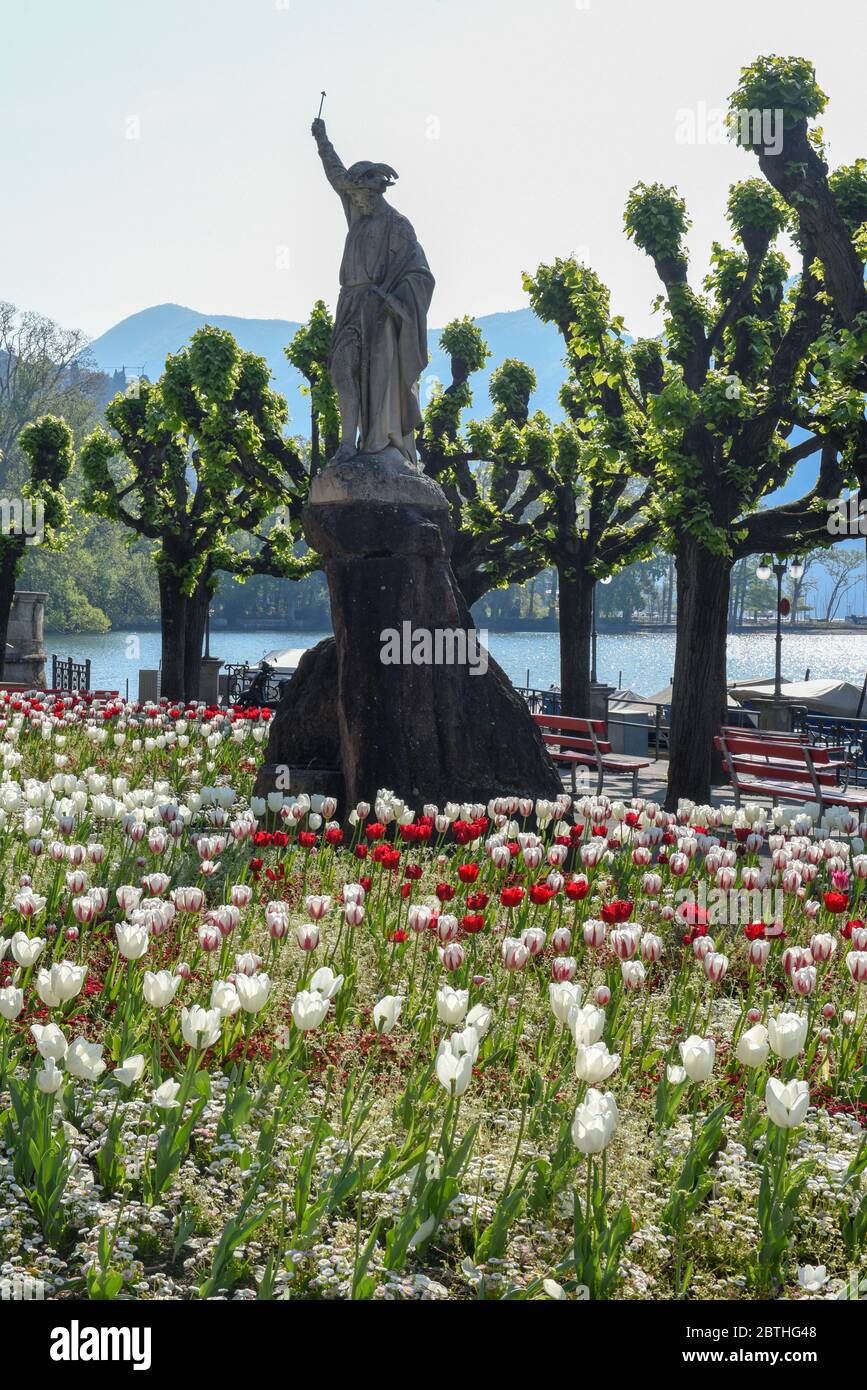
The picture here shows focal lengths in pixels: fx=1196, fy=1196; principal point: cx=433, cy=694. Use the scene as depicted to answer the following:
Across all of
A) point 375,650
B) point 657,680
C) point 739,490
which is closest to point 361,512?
point 375,650

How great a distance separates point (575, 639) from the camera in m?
21.4

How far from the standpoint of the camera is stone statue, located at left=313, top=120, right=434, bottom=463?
1098 centimetres

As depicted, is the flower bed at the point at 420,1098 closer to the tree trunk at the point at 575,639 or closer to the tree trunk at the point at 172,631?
the tree trunk at the point at 575,639

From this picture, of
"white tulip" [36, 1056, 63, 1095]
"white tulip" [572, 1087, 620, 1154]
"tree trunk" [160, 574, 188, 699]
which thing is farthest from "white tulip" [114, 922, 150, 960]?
"tree trunk" [160, 574, 188, 699]

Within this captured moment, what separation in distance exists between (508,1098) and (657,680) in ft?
250

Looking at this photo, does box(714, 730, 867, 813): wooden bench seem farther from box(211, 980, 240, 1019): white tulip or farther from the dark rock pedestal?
box(211, 980, 240, 1019): white tulip

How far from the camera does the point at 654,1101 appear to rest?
474 cm

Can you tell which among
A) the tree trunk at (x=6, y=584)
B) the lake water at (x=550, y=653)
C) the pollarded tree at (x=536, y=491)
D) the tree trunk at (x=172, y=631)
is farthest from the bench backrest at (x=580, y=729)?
the lake water at (x=550, y=653)

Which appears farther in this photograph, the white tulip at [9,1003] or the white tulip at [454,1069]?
the white tulip at [9,1003]

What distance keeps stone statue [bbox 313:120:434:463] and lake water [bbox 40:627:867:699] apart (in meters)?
26.8

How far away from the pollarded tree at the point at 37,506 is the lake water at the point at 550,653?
17750 millimetres

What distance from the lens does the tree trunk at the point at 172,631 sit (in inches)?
917

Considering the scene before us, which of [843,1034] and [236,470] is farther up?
[236,470]
